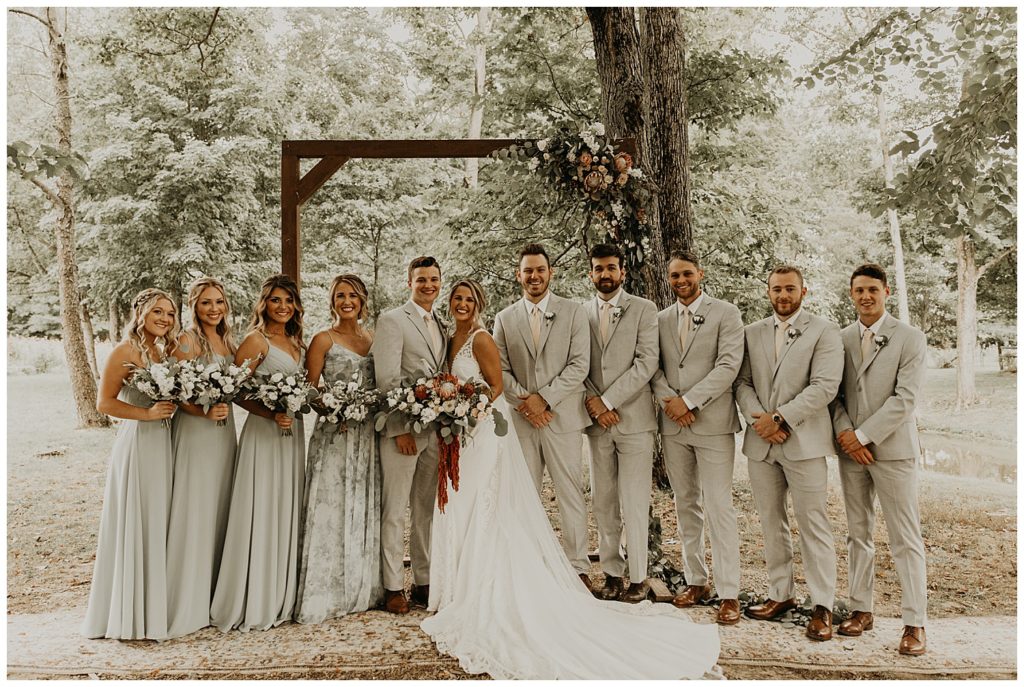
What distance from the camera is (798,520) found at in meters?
4.50

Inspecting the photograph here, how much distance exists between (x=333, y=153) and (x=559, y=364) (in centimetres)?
235

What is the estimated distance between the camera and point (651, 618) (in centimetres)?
441

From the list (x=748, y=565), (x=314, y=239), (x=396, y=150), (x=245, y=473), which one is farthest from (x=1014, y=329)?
(x=245, y=473)

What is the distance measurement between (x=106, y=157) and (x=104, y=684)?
9873mm

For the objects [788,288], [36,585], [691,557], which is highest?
[788,288]

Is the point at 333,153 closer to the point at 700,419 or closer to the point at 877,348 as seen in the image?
the point at 700,419

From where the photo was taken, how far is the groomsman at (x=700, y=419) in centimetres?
463

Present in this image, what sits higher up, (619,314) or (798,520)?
(619,314)

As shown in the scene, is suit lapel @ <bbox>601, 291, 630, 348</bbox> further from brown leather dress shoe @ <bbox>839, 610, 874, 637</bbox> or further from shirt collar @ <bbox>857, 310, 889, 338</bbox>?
brown leather dress shoe @ <bbox>839, 610, 874, 637</bbox>

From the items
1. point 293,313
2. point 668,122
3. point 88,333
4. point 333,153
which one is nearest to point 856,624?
point 293,313

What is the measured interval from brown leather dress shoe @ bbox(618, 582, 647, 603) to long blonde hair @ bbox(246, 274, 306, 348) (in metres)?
2.66

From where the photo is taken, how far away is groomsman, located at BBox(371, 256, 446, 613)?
4648 millimetres

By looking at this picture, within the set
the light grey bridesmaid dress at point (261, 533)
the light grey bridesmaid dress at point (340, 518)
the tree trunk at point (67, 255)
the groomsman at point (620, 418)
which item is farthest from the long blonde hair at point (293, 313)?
the tree trunk at point (67, 255)

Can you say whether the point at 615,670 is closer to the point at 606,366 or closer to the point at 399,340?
the point at 606,366
